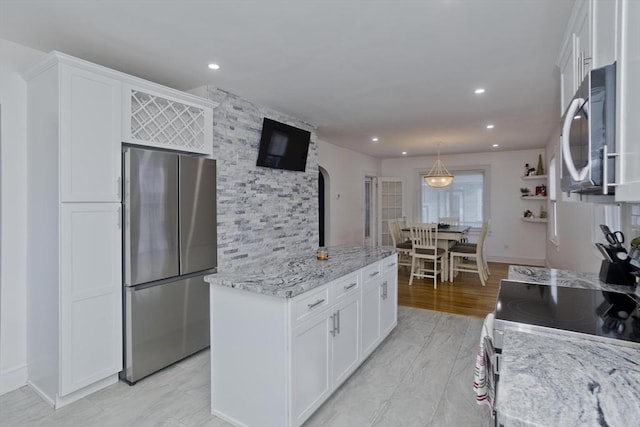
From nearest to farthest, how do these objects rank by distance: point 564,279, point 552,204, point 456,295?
point 564,279, point 456,295, point 552,204

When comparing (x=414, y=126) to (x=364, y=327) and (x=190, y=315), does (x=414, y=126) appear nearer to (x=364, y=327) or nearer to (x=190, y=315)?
(x=364, y=327)

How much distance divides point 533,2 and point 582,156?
1.39 metres

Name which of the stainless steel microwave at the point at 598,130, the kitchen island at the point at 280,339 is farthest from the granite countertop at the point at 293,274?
the stainless steel microwave at the point at 598,130

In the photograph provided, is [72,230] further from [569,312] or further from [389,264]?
[569,312]

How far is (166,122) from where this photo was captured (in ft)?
9.53

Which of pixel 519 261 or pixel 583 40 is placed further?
pixel 519 261

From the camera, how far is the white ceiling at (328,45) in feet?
6.46

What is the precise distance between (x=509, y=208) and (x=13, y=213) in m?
8.17

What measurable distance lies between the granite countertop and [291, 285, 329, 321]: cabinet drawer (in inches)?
2.0

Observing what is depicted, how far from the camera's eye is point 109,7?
1.94 meters

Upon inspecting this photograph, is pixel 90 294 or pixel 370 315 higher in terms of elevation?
pixel 90 294

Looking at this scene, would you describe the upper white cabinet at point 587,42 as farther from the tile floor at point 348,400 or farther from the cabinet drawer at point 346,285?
the tile floor at point 348,400

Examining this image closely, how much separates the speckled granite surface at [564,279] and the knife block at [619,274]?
0.10ft

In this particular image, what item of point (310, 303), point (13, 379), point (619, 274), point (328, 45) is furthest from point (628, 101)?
point (13, 379)
